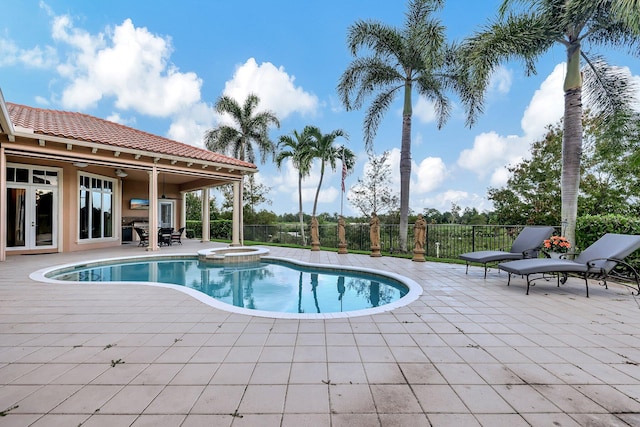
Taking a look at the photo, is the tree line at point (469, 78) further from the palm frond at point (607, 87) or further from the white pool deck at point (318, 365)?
the white pool deck at point (318, 365)

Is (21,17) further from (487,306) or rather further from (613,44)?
(613,44)

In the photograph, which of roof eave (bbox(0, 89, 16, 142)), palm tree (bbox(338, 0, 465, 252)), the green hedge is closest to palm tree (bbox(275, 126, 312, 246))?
palm tree (bbox(338, 0, 465, 252))

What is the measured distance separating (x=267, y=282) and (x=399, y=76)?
9.64m

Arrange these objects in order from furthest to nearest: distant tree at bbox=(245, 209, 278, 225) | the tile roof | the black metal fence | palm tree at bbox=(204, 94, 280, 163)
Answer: distant tree at bbox=(245, 209, 278, 225) < palm tree at bbox=(204, 94, 280, 163) < the black metal fence < the tile roof

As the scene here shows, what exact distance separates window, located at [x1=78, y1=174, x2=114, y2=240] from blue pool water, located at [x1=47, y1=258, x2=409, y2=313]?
3863mm

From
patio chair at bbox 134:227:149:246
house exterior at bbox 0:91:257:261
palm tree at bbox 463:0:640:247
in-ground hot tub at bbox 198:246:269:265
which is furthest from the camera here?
patio chair at bbox 134:227:149:246

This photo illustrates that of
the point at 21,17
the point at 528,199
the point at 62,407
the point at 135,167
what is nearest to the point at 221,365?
the point at 62,407

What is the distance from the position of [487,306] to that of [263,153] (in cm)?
1652

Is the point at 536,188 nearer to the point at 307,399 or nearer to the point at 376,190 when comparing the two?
the point at 376,190

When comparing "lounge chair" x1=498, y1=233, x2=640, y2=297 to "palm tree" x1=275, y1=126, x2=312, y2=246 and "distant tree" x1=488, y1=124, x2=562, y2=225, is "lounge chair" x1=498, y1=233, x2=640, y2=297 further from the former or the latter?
"palm tree" x1=275, y1=126, x2=312, y2=246

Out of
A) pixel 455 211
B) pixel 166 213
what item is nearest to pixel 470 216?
pixel 455 211

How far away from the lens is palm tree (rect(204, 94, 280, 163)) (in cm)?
1883

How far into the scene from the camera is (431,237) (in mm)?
12984

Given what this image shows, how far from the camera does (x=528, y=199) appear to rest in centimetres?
1386
